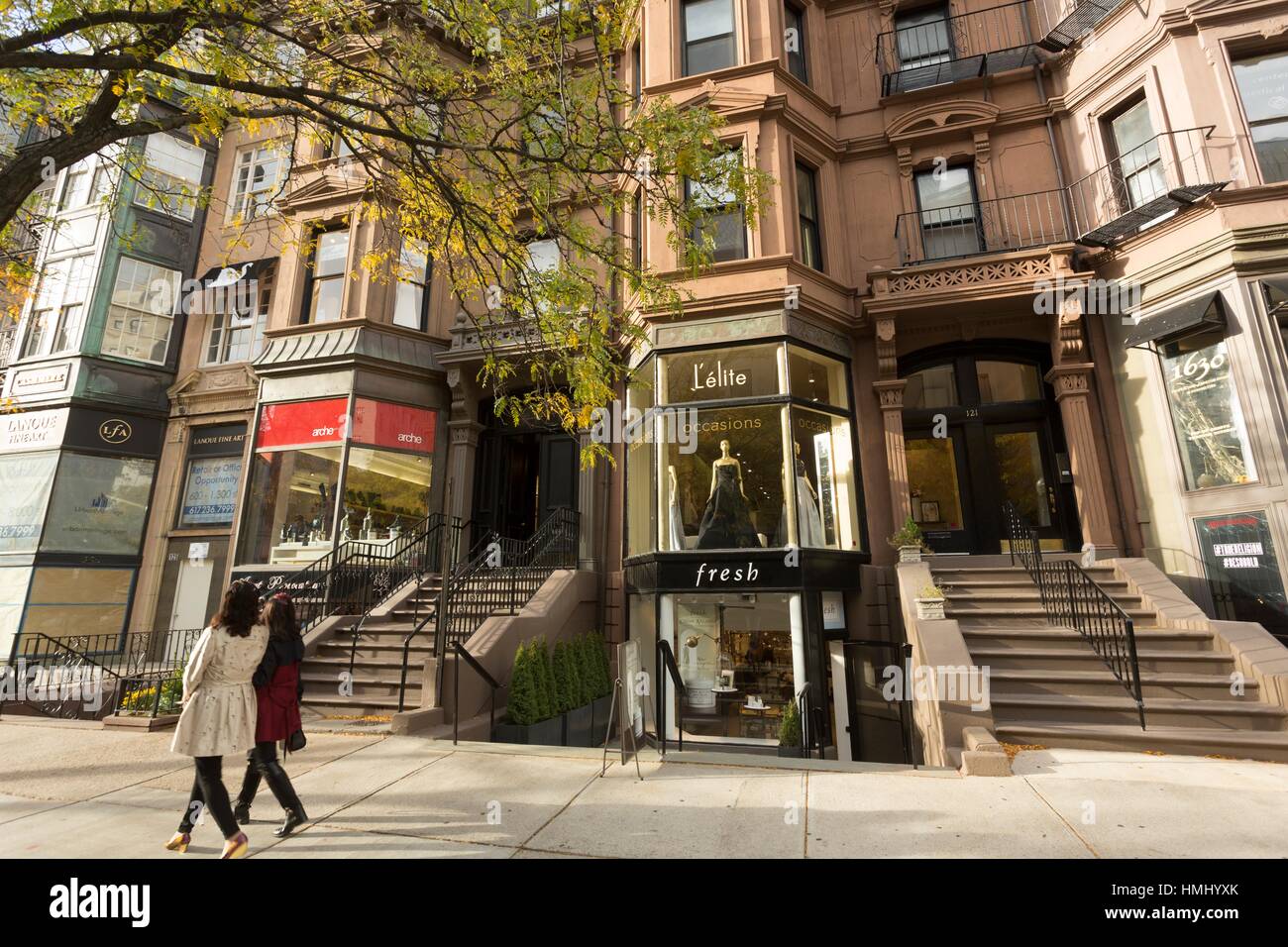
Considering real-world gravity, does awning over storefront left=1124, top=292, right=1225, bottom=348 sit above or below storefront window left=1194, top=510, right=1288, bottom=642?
above

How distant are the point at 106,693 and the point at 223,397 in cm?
772

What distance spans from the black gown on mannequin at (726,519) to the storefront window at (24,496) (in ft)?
52.5

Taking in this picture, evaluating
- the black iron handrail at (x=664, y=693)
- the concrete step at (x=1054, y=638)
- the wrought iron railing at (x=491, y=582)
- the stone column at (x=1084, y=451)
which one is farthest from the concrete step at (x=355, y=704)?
the stone column at (x=1084, y=451)

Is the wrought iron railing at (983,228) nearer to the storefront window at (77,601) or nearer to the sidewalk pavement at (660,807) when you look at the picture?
the sidewalk pavement at (660,807)

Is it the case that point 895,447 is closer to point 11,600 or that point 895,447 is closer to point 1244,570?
point 1244,570

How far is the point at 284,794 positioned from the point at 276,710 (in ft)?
2.04

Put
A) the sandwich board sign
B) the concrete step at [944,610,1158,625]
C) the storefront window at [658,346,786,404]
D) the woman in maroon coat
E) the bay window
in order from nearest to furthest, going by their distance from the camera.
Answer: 1. the woman in maroon coat
2. the sandwich board sign
3. the concrete step at [944,610,1158,625]
4. the storefront window at [658,346,786,404]
5. the bay window

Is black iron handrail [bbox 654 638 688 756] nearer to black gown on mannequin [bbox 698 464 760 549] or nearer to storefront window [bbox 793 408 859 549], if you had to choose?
black gown on mannequin [bbox 698 464 760 549]

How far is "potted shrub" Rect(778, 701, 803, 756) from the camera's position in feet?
27.2

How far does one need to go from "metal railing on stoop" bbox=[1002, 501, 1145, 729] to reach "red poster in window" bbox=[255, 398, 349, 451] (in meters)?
13.3

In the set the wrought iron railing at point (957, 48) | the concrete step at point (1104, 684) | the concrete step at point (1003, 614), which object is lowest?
the concrete step at point (1104, 684)

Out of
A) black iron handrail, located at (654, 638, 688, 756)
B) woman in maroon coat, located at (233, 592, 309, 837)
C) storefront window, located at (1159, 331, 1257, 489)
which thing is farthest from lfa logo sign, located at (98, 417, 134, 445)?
storefront window, located at (1159, 331, 1257, 489)

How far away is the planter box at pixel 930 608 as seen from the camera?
7941 millimetres

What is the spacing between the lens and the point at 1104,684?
23.4 ft
